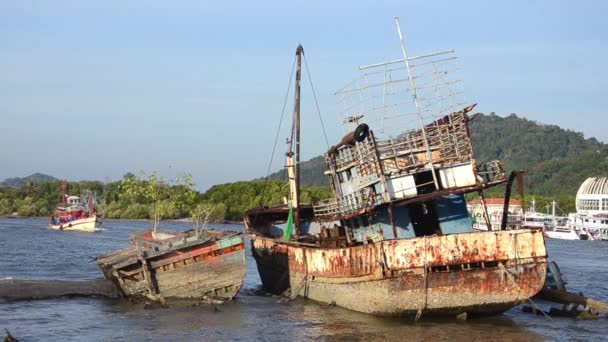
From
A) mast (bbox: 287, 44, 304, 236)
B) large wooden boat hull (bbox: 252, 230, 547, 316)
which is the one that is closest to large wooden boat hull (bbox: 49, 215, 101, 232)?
mast (bbox: 287, 44, 304, 236)

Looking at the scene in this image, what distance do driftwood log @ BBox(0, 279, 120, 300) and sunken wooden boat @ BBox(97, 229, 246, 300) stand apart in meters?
1.80

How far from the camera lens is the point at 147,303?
26.0 m

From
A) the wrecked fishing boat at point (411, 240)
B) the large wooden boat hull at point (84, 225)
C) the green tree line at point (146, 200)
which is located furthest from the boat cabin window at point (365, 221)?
the green tree line at point (146, 200)

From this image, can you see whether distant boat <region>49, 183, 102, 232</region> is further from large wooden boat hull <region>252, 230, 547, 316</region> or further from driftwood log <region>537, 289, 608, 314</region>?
large wooden boat hull <region>252, 230, 547, 316</region>

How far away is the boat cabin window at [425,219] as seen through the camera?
24.8m

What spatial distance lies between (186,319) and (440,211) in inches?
349

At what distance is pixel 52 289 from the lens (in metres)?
27.9

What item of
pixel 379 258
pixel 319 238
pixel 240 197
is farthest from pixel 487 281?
pixel 240 197

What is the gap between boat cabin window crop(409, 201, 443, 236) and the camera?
24797 mm

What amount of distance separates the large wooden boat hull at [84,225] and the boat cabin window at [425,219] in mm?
61573

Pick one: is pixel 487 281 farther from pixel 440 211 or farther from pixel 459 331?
pixel 440 211

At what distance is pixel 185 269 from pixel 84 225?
197 feet

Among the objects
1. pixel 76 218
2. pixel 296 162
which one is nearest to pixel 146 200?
pixel 76 218

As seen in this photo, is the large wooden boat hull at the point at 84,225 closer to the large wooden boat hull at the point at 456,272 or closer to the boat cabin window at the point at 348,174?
the boat cabin window at the point at 348,174
